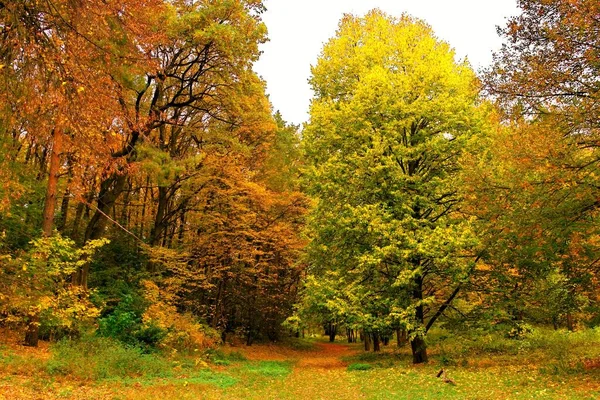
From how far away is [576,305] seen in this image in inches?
481

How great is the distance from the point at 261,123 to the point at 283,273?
11113mm

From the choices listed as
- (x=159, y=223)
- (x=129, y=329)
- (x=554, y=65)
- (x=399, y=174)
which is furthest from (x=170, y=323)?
(x=554, y=65)

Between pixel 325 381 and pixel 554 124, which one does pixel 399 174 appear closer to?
pixel 554 124

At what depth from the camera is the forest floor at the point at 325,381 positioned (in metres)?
9.38

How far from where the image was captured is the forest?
28.3 ft

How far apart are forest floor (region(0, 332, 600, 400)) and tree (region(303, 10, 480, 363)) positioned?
7.56ft

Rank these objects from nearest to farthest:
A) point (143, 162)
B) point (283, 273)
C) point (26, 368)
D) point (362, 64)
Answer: point (26, 368) < point (143, 162) < point (362, 64) < point (283, 273)

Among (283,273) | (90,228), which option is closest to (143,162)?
(90,228)

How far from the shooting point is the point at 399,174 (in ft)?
51.7

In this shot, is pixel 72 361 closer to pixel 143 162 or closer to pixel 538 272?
pixel 143 162

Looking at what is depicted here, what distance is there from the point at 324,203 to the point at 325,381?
687 centimetres

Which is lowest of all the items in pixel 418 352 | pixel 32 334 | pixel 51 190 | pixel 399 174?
pixel 418 352

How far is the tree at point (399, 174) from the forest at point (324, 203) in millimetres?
87

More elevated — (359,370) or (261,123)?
(261,123)
